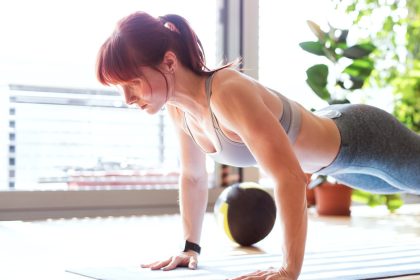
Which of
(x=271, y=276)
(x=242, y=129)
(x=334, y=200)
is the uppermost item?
(x=242, y=129)

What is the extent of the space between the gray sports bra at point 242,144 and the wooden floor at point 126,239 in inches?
17.7

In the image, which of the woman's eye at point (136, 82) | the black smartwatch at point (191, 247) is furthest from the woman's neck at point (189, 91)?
the black smartwatch at point (191, 247)

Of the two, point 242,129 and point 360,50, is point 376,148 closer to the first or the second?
point 242,129

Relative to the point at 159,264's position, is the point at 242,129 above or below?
above

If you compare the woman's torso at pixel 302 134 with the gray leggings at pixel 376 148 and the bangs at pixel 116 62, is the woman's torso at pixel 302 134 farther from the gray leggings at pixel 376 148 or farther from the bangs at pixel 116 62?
the bangs at pixel 116 62

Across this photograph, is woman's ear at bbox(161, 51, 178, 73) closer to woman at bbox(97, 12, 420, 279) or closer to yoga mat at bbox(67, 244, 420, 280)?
woman at bbox(97, 12, 420, 279)

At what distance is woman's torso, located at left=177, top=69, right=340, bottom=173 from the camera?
68.2 inches

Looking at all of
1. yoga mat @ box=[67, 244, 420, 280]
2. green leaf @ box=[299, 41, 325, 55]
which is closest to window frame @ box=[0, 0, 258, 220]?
green leaf @ box=[299, 41, 325, 55]

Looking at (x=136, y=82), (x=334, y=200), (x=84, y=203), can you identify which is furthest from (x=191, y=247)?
(x=334, y=200)

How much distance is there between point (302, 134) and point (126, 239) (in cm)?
108

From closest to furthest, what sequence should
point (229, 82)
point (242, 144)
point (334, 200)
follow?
point (229, 82)
point (242, 144)
point (334, 200)

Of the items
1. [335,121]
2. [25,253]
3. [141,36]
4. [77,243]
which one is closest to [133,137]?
[77,243]

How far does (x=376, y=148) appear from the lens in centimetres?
196

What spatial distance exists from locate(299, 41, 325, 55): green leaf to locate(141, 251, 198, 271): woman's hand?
6.79 ft
